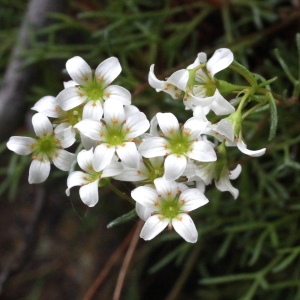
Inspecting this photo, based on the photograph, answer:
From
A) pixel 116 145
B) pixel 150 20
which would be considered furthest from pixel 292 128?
pixel 116 145

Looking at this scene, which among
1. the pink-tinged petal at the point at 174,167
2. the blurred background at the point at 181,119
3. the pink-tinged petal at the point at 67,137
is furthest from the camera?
the blurred background at the point at 181,119

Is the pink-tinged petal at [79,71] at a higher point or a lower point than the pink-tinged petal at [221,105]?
higher

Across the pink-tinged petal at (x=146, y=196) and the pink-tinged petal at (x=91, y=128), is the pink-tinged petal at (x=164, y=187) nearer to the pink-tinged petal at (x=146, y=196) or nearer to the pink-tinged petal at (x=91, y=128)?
the pink-tinged petal at (x=146, y=196)

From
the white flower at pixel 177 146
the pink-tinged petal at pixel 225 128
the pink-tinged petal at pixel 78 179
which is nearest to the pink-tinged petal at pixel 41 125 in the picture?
the pink-tinged petal at pixel 78 179

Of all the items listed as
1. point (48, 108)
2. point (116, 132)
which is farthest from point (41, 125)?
point (116, 132)

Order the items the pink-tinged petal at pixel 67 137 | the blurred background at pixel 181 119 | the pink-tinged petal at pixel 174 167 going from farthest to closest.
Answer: the blurred background at pixel 181 119
the pink-tinged petal at pixel 67 137
the pink-tinged petal at pixel 174 167

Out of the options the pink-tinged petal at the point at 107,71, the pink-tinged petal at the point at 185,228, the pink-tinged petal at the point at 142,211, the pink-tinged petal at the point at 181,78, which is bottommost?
the pink-tinged petal at the point at 185,228

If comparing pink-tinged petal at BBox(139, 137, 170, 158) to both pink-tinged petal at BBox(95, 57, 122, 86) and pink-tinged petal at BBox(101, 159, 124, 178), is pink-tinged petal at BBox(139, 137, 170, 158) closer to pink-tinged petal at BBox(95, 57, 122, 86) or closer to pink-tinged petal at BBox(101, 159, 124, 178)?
pink-tinged petal at BBox(101, 159, 124, 178)

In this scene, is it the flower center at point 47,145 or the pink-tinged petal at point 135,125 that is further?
the flower center at point 47,145

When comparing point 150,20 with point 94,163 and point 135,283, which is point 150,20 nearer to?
point 135,283
